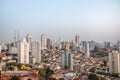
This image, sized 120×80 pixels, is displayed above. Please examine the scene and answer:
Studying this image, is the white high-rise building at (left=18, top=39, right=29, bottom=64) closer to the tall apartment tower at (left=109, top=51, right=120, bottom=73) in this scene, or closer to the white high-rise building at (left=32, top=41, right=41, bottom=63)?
the white high-rise building at (left=32, top=41, right=41, bottom=63)

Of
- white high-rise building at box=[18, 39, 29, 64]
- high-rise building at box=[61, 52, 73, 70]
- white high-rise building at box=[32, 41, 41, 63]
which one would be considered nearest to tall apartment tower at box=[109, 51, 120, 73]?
high-rise building at box=[61, 52, 73, 70]

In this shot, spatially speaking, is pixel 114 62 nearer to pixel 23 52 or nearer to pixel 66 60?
pixel 66 60

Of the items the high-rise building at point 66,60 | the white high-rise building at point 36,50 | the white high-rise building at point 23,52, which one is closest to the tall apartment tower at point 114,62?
the high-rise building at point 66,60

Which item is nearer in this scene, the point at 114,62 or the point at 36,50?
the point at 114,62

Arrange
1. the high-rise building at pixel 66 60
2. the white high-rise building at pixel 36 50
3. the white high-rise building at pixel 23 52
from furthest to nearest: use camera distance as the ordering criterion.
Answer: the white high-rise building at pixel 36 50
the high-rise building at pixel 66 60
the white high-rise building at pixel 23 52

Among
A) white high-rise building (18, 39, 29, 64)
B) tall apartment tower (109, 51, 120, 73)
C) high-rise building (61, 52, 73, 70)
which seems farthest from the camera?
high-rise building (61, 52, 73, 70)

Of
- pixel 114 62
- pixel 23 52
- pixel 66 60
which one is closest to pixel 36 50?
pixel 23 52

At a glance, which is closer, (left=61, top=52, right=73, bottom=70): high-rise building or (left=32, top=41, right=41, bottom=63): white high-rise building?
(left=61, top=52, right=73, bottom=70): high-rise building

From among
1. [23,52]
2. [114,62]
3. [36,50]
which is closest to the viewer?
[114,62]

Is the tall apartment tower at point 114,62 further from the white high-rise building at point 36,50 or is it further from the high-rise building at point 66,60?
the white high-rise building at point 36,50

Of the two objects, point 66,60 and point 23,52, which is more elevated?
point 23,52

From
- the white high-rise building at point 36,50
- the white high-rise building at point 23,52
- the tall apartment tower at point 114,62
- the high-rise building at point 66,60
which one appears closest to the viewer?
the tall apartment tower at point 114,62
